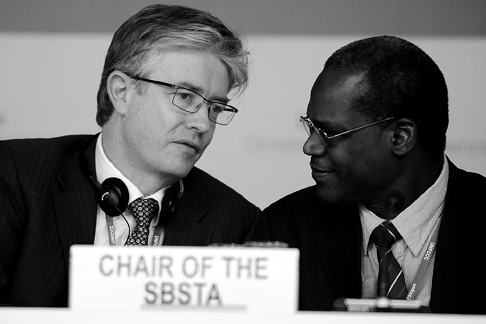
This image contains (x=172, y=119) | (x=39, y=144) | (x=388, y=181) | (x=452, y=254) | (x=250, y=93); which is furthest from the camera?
(x=250, y=93)

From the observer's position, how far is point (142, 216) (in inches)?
93.9

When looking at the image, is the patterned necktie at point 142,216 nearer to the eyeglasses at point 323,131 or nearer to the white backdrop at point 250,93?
the eyeglasses at point 323,131

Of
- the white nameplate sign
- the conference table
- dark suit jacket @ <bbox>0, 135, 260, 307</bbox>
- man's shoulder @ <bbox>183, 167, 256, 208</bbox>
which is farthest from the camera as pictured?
man's shoulder @ <bbox>183, 167, 256, 208</bbox>

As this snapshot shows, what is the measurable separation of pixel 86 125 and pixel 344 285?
161cm

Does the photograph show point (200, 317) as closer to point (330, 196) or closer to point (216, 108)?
point (330, 196)

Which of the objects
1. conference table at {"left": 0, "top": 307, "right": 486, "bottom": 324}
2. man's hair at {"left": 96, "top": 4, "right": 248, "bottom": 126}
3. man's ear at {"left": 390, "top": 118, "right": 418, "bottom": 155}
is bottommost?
conference table at {"left": 0, "top": 307, "right": 486, "bottom": 324}

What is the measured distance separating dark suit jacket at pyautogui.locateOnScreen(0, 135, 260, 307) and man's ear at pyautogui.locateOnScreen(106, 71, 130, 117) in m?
0.19

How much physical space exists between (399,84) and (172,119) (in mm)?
709

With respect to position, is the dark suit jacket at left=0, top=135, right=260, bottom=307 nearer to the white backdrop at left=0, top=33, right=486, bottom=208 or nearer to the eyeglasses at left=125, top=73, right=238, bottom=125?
the eyeglasses at left=125, top=73, right=238, bottom=125

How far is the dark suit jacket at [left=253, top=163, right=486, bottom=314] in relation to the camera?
211 cm

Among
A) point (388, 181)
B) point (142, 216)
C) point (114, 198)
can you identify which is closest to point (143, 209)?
point (142, 216)

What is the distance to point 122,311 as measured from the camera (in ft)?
4.17

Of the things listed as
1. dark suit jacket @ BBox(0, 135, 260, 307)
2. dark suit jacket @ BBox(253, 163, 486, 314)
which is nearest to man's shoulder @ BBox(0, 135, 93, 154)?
dark suit jacket @ BBox(0, 135, 260, 307)

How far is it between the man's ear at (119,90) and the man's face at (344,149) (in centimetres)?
64
